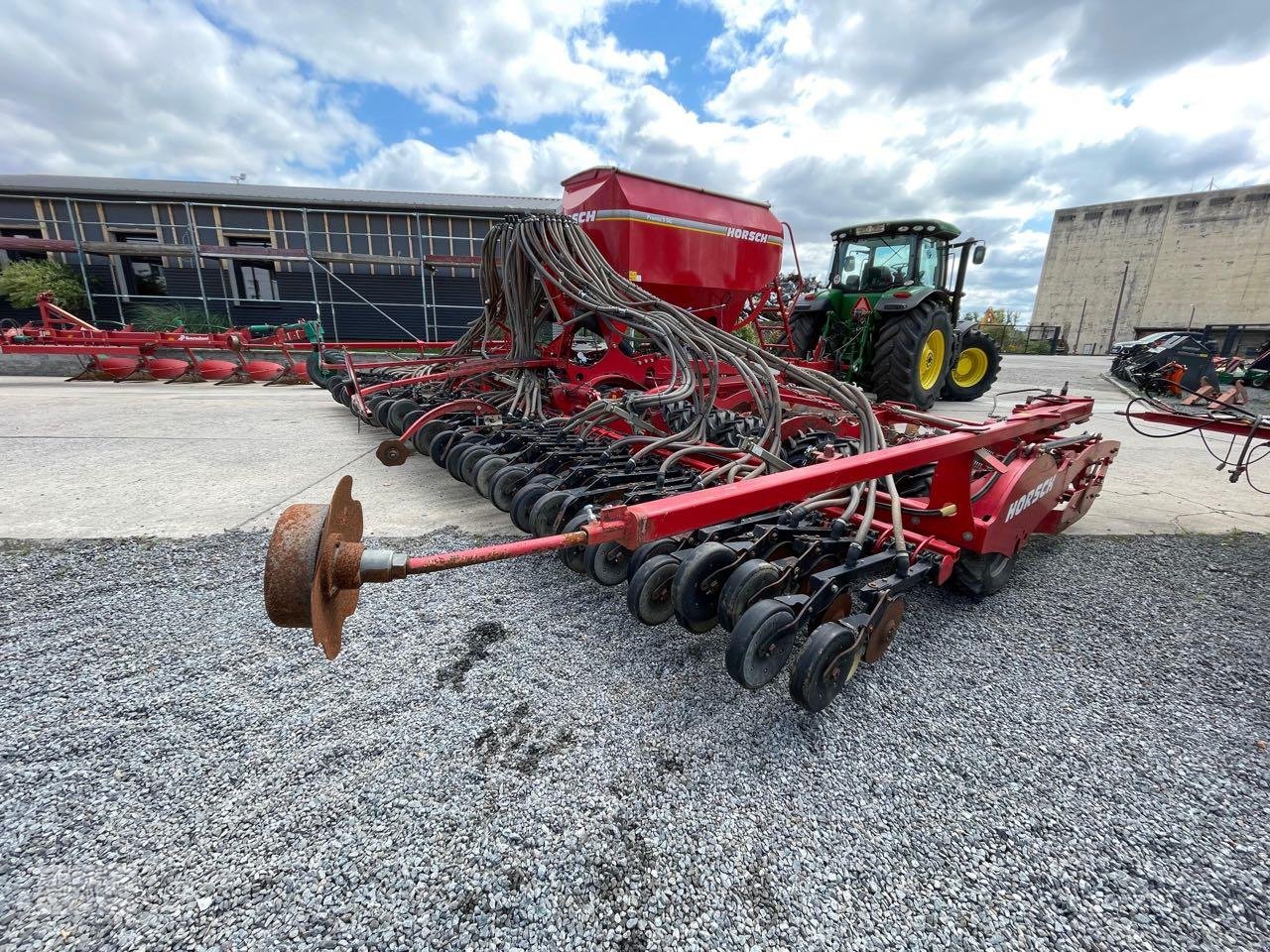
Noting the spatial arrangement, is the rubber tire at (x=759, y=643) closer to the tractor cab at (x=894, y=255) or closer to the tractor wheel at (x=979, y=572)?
the tractor wheel at (x=979, y=572)

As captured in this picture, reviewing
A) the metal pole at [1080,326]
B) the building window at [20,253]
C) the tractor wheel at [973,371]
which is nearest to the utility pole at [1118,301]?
the metal pole at [1080,326]

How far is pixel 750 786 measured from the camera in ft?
5.10

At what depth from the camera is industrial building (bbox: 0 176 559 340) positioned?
49.6 feet

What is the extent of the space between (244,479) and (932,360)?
7.20m

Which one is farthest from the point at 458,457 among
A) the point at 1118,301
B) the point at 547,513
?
the point at 1118,301

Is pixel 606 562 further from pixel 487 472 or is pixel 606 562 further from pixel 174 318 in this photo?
pixel 174 318

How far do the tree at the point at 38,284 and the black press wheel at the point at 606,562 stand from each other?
61.0 feet

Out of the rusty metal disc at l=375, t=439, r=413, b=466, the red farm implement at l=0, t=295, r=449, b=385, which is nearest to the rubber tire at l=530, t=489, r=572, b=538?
the rusty metal disc at l=375, t=439, r=413, b=466

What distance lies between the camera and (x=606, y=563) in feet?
7.14

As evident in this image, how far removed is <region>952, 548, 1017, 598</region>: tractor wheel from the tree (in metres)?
19.6

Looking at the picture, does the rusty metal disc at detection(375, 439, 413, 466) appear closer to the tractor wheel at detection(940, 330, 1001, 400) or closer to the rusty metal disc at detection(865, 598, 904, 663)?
the rusty metal disc at detection(865, 598, 904, 663)

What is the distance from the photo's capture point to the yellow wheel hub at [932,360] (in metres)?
6.73

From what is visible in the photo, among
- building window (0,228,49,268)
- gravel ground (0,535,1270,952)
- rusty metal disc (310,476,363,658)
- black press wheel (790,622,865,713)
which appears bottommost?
gravel ground (0,535,1270,952)

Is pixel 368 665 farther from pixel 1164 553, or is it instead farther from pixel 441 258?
pixel 441 258
